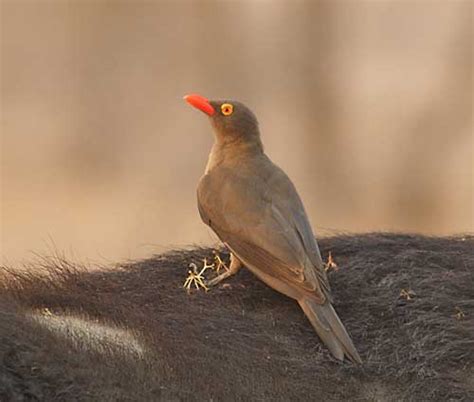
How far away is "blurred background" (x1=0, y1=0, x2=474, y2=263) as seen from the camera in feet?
12.5

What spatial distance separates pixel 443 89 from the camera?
386cm

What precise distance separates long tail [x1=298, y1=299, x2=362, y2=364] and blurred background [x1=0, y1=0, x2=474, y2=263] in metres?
2.35

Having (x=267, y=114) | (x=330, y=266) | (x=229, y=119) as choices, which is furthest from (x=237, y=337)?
(x=267, y=114)

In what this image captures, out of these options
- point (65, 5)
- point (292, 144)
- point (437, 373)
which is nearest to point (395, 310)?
point (437, 373)

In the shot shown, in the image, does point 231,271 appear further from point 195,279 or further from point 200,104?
point 200,104

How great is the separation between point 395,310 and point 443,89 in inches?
102

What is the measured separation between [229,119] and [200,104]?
0.04m

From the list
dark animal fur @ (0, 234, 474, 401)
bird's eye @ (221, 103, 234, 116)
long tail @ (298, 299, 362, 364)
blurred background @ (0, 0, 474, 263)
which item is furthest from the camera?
blurred background @ (0, 0, 474, 263)

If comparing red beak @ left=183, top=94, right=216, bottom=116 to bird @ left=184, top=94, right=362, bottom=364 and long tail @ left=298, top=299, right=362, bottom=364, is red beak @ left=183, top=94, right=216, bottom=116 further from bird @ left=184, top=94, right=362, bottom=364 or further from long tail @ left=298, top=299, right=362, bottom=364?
long tail @ left=298, top=299, right=362, bottom=364

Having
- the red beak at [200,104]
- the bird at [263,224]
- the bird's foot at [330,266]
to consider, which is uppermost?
the red beak at [200,104]

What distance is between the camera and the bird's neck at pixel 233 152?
1.45 m

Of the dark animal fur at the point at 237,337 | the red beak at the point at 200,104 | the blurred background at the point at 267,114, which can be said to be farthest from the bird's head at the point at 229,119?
the blurred background at the point at 267,114

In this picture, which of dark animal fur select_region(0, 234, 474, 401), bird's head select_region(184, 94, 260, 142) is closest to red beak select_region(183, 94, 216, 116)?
bird's head select_region(184, 94, 260, 142)

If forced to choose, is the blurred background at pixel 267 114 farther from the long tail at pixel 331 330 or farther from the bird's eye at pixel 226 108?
the long tail at pixel 331 330
